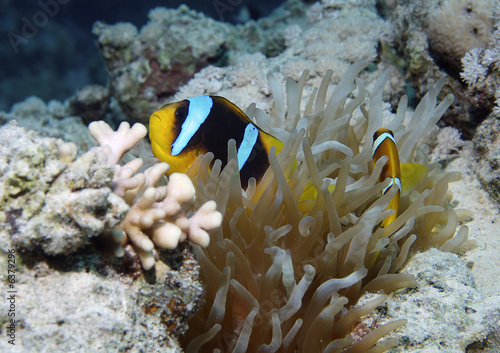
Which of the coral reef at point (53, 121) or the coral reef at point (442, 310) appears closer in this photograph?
the coral reef at point (442, 310)

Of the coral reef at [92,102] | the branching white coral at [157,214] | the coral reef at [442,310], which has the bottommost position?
the coral reef at [92,102]

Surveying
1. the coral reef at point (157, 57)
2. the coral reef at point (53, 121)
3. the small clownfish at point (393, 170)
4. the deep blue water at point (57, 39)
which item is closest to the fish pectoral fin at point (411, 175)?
the small clownfish at point (393, 170)

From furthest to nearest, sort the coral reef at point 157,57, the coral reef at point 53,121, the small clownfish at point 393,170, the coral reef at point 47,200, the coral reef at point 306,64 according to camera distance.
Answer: the coral reef at point 53,121 < the coral reef at point 157,57 < the coral reef at point 306,64 < the small clownfish at point 393,170 < the coral reef at point 47,200

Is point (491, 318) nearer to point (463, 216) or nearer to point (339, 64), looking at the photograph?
point (463, 216)

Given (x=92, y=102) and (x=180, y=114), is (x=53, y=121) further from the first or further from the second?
(x=180, y=114)

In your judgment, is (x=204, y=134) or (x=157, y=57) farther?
(x=157, y=57)

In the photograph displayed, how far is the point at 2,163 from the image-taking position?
3.40 feet

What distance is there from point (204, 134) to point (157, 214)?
78 centimetres

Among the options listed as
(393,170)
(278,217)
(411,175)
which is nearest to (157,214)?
(278,217)

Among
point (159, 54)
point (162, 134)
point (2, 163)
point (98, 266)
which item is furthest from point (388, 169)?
point (159, 54)

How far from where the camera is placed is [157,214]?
114cm

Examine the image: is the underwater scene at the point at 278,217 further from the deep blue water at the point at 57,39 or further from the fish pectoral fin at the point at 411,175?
the deep blue water at the point at 57,39

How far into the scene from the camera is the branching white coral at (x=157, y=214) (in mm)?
1146

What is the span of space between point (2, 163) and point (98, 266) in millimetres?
398
